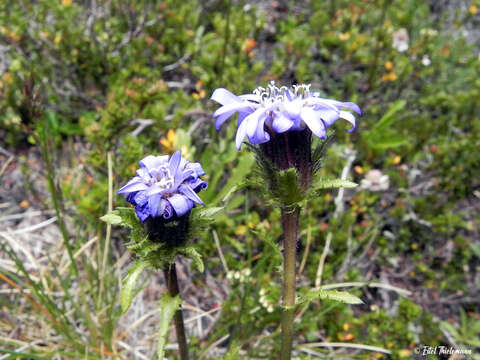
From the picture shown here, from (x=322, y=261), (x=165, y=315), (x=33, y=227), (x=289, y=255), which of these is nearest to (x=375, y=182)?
(x=322, y=261)

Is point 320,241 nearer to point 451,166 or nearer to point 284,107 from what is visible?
point 451,166

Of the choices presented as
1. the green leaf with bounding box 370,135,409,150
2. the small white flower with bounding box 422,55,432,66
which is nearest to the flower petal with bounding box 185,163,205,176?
the green leaf with bounding box 370,135,409,150

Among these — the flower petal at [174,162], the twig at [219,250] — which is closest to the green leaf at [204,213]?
the flower petal at [174,162]

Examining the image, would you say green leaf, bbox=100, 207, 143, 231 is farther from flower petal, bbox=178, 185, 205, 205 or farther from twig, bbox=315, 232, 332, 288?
Result: twig, bbox=315, 232, 332, 288

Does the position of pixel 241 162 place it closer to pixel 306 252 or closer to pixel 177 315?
pixel 306 252

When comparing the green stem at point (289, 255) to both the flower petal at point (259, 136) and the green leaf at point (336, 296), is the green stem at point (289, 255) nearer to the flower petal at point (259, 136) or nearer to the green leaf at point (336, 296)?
the green leaf at point (336, 296)
